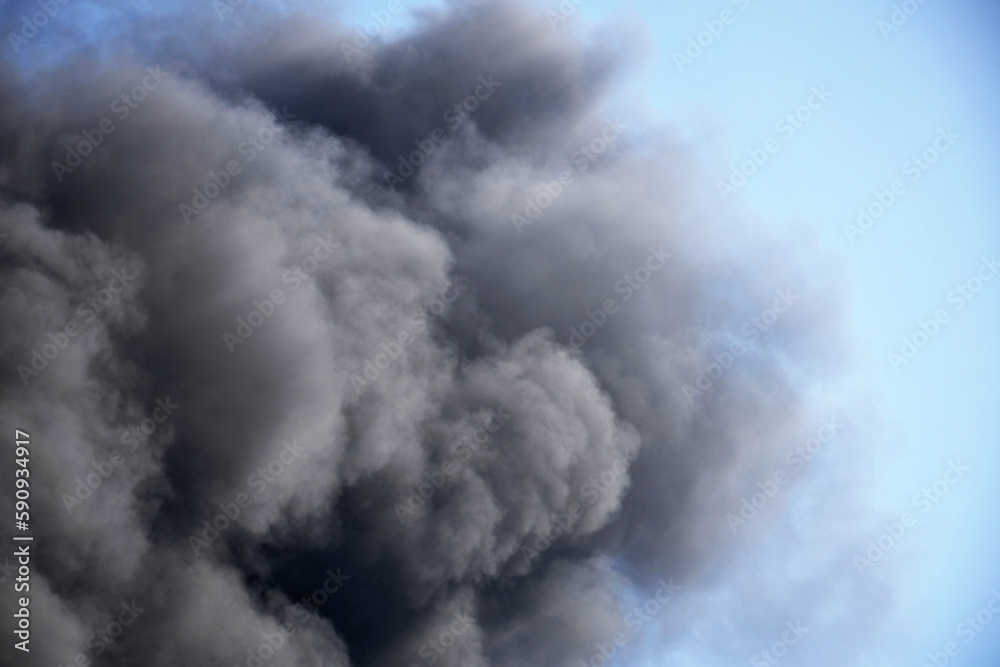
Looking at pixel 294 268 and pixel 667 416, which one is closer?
pixel 294 268

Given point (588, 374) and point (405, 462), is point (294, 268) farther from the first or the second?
point (588, 374)

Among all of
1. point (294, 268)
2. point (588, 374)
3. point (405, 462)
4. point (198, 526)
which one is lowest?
point (198, 526)

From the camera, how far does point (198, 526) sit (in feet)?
83.6

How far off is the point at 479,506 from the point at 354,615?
218 inches

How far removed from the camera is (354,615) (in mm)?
28219

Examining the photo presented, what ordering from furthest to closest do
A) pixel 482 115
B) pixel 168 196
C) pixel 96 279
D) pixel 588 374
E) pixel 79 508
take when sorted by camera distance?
pixel 482 115, pixel 588 374, pixel 168 196, pixel 96 279, pixel 79 508

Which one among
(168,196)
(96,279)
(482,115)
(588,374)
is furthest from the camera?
(482,115)

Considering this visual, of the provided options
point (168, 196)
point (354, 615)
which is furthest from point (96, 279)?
point (354, 615)

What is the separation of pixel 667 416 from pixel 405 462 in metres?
11.2

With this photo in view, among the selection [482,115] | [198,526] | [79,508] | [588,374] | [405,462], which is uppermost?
[482,115]

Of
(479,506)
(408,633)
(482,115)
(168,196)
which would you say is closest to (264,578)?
(408,633)

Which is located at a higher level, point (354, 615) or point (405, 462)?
point (405, 462)

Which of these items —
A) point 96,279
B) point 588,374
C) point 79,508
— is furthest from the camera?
point 588,374

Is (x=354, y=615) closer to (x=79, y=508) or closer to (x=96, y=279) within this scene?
(x=79, y=508)
